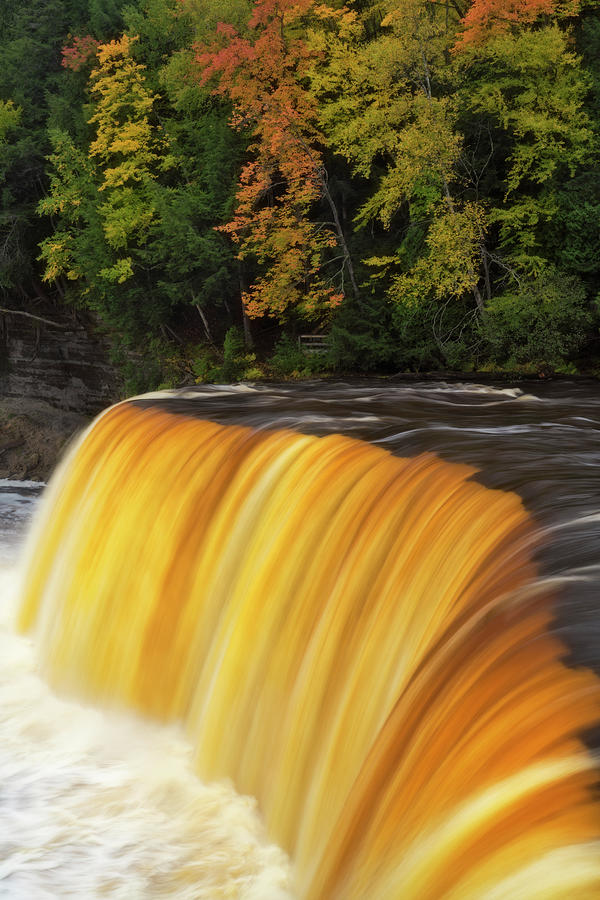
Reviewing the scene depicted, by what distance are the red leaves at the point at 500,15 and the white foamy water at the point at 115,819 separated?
15404mm

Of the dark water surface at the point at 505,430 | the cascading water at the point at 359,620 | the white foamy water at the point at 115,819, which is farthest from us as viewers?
the white foamy water at the point at 115,819

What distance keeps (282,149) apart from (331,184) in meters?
1.77

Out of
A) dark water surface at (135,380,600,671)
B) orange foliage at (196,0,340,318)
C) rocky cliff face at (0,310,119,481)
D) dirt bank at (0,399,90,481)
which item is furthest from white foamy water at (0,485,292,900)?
rocky cliff face at (0,310,119,481)

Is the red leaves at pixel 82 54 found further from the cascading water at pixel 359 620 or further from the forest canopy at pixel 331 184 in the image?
the cascading water at pixel 359 620

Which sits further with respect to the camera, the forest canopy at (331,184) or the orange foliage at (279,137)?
the orange foliage at (279,137)

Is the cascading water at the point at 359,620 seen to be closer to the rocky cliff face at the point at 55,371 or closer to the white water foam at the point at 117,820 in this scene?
the white water foam at the point at 117,820

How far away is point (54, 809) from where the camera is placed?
17.8ft

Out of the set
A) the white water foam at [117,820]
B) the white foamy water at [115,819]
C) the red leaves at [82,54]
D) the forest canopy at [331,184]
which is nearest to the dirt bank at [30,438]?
the forest canopy at [331,184]

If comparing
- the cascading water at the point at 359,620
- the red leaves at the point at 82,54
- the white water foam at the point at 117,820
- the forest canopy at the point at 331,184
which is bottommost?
the white water foam at the point at 117,820

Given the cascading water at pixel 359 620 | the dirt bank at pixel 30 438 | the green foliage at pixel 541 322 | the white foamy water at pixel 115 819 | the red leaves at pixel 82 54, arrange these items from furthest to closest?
the red leaves at pixel 82 54, the dirt bank at pixel 30 438, the green foliage at pixel 541 322, the white foamy water at pixel 115 819, the cascading water at pixel 359 620

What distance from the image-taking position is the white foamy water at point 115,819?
462cm

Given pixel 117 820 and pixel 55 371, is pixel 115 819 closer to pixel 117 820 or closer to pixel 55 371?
pixel 117 820

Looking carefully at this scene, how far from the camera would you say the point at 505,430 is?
27.6 feet

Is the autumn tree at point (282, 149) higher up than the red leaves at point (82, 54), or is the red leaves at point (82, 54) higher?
the red leaves at point (82, 54)
